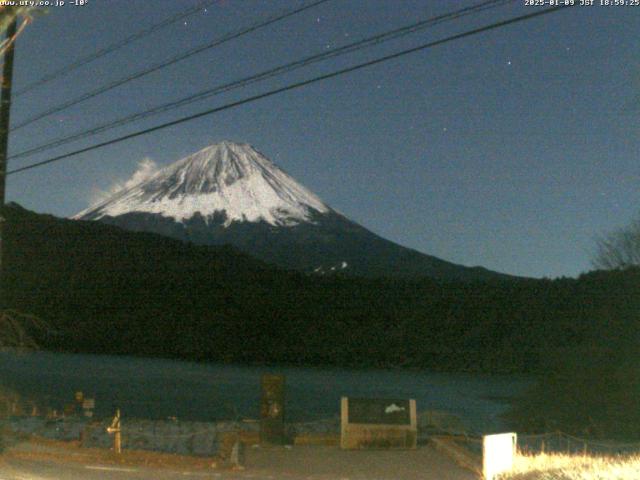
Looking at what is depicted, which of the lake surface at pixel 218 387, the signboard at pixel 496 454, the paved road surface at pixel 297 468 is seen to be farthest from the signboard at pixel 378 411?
the lake surface at pixel 218 387

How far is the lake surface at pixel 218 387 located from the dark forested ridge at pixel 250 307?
29.0ft

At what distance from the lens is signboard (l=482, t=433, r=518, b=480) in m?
11.8

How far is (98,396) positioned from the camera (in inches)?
2650

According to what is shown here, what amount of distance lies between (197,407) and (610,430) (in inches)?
1290

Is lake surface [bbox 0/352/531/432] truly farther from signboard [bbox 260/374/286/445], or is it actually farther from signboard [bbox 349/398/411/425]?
signboard [bbox 260/374/286/445]

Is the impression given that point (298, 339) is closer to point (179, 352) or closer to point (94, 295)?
point (179, 352)

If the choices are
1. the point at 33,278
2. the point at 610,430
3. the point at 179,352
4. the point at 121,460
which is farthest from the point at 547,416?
the point at 33,278

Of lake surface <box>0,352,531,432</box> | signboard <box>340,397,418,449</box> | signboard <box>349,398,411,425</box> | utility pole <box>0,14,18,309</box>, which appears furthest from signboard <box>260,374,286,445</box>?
lake surface <box>0,352,531,432</box>

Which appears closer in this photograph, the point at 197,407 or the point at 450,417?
the point at 450,417

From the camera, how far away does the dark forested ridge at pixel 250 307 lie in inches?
4769

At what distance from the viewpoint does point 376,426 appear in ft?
67.0

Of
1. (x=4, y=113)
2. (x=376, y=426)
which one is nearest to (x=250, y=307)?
(x=376, y=426)

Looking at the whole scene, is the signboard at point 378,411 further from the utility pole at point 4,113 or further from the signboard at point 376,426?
the utility pole at point 4,113

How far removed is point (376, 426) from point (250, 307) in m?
127
